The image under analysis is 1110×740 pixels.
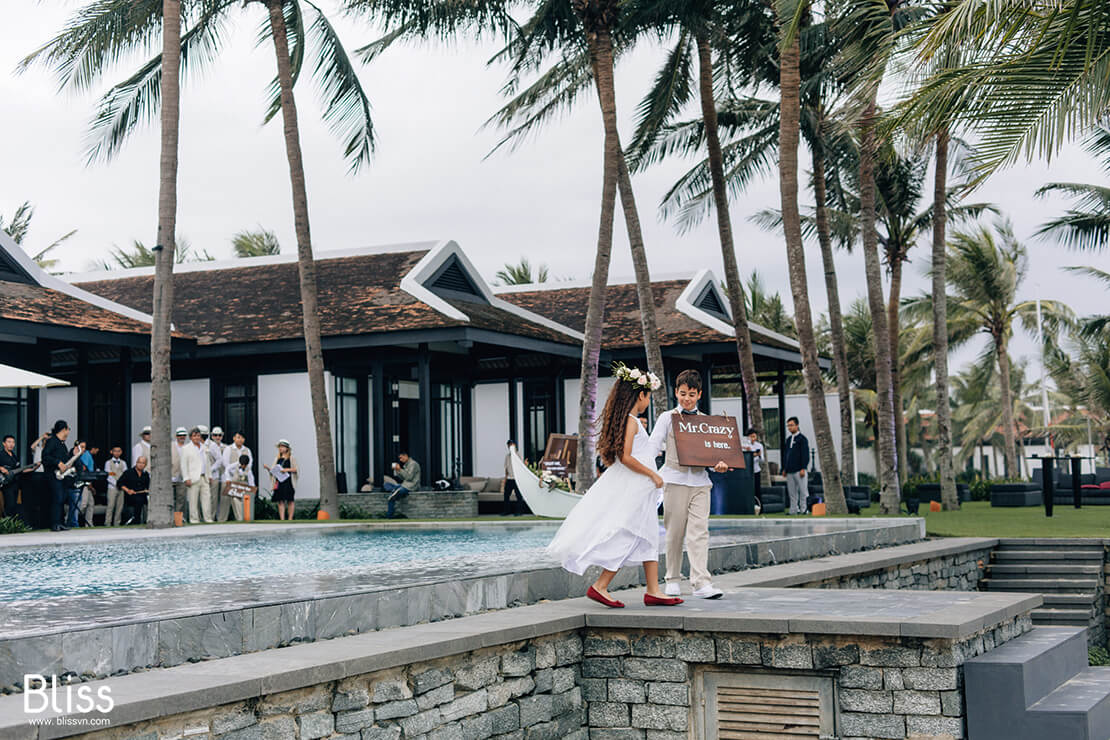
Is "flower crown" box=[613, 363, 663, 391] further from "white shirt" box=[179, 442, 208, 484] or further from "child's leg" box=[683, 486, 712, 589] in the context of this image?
"white shirt" box=[179, 442, 208, 484]

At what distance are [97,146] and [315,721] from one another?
1866 centimetres

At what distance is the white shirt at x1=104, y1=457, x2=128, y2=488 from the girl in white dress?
1375 centimetres

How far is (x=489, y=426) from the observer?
28422 millimetres

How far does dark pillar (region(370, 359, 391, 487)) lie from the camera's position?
2280 centimetres

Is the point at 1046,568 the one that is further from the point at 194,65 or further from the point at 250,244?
the point at 250,244

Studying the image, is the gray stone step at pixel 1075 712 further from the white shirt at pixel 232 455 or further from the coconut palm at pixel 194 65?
the white shirt at pixel 232 455

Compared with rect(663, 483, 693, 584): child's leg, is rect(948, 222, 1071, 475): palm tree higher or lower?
higher

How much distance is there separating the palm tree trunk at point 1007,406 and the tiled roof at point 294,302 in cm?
1659

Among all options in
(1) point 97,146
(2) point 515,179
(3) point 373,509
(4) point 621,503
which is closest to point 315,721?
(4) point 621,503

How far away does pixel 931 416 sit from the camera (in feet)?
202

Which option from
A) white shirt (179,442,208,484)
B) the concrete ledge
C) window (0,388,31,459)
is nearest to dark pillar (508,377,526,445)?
white shirt (179,442,208,484)

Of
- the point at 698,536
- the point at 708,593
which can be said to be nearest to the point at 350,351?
the point at 698,536

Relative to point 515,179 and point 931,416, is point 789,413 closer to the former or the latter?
point 515,179

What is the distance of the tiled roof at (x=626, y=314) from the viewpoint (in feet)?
91.7
